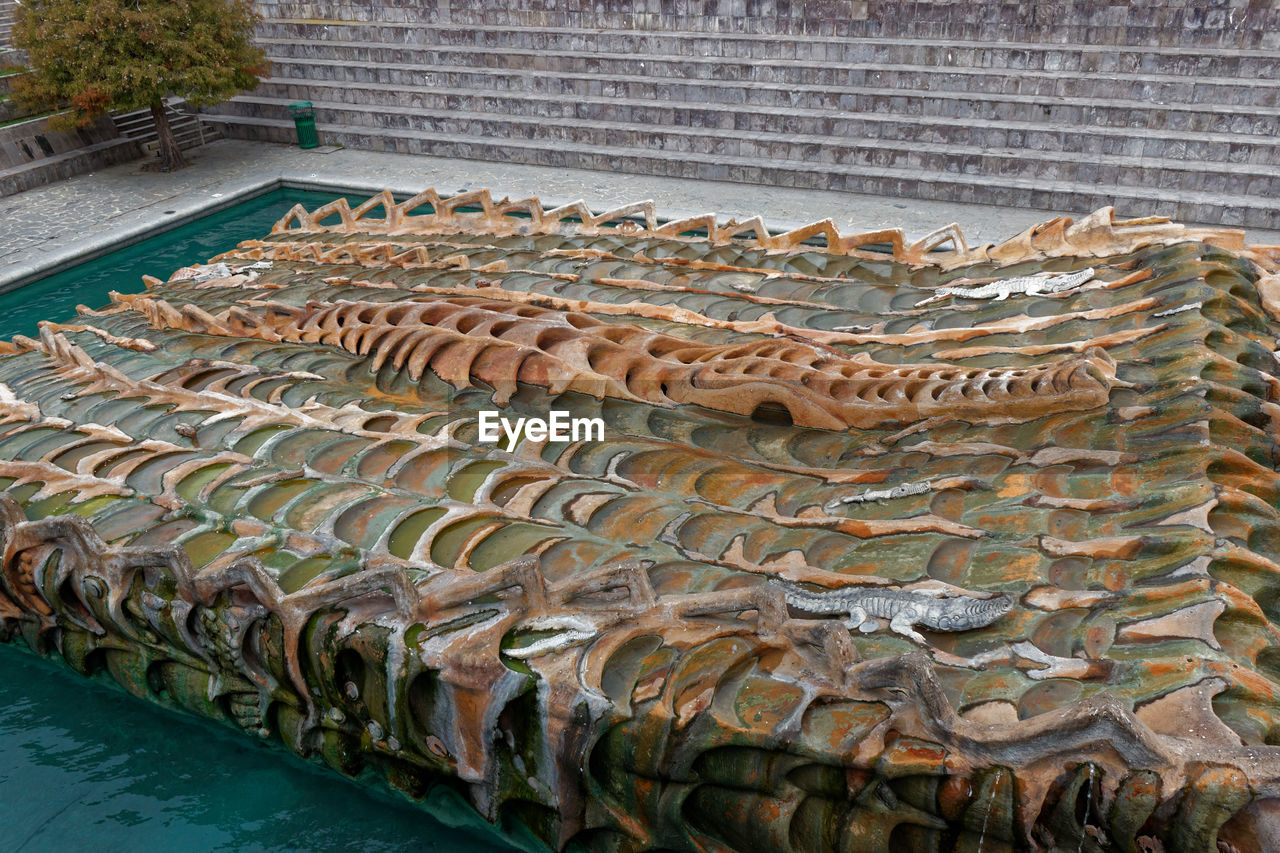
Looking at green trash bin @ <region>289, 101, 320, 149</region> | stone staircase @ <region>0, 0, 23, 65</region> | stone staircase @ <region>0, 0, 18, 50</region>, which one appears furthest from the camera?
stone staircase @ <region>0, 0, 18, 50</region>

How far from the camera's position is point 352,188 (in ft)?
58.0

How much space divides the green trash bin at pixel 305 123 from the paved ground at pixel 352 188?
30 cm

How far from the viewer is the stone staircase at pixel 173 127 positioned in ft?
66.0

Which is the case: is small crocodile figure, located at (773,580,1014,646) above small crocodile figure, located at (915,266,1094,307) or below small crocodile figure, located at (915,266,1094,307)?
below

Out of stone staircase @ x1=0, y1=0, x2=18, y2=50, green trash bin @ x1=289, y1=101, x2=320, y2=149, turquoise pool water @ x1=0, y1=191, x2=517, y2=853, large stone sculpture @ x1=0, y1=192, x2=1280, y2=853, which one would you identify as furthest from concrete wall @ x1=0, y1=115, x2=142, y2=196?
turquoise pool water @ x1=0, y1=191, x2=517, y2=853

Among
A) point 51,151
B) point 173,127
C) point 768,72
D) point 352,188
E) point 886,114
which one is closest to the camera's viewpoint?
point 886,114

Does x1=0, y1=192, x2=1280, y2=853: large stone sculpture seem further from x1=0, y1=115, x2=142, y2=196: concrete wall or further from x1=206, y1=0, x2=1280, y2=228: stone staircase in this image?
x1=0, y1=115, x2=142, y2=196: concrete wall

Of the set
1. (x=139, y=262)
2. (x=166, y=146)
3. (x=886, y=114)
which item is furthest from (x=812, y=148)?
(x=166, y=146)

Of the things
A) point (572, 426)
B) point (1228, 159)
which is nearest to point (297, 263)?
point (572, 426)

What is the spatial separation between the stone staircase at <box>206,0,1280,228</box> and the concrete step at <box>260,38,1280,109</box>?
0.11 ft

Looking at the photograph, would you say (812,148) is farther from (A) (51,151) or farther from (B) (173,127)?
(A) (51,151)

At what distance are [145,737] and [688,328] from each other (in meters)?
4.85

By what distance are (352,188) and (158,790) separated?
13.6 m

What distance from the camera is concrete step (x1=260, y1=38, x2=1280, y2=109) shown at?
14211mm
